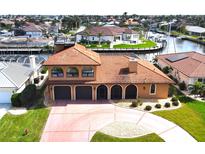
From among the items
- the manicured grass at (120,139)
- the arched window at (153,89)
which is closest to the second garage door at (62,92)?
the manicured grass at (120,139)

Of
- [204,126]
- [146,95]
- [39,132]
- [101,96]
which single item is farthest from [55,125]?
[204,126]

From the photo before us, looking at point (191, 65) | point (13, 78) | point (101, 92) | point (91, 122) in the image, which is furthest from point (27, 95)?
point (191, 65)

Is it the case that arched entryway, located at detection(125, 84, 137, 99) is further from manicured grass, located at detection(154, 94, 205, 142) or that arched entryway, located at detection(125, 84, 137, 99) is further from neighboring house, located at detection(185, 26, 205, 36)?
neighboring house, located at detection(185, 26, 205, 36)

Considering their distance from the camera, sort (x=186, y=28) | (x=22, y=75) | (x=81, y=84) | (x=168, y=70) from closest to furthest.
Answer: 1. (x=81, y=84)
2. (x=22, y=75)
3. (x=168, y=70)
4. (x=186, y=28)

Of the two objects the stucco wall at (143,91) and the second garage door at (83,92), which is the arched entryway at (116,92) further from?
the second garage door at (83,92)
